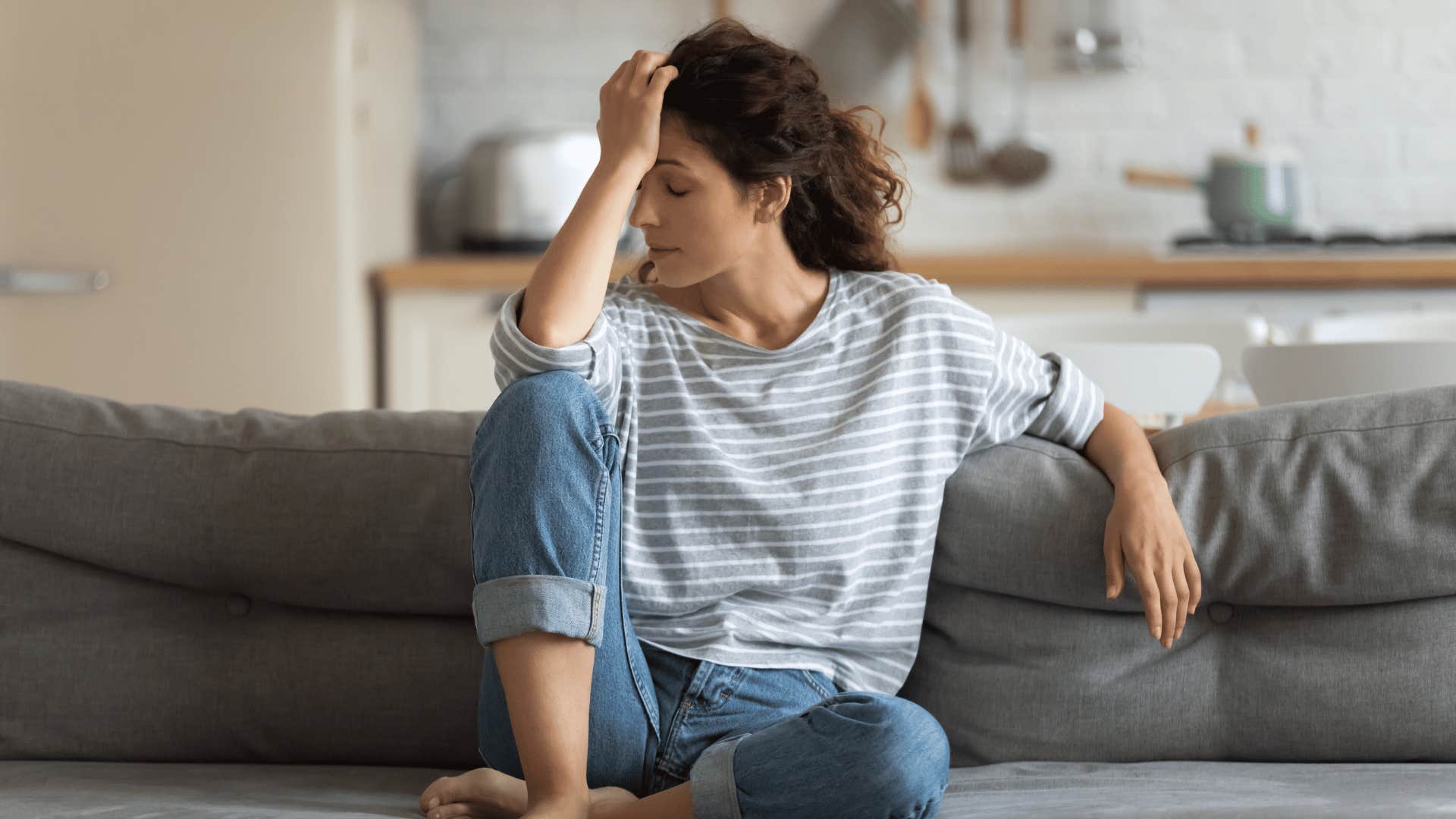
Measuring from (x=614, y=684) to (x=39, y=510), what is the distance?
61 cm

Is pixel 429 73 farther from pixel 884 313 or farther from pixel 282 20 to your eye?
pixel 884 313

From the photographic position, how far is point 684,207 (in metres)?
1.36

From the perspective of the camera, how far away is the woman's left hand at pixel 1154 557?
4.13ft


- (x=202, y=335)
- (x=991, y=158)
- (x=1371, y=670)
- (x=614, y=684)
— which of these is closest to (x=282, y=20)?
(x=202, y=335)

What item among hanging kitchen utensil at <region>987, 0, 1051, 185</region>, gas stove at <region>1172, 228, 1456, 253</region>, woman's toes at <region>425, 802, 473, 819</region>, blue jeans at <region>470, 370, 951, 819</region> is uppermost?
hanging kitchen utensil at <region>987, 0, 1051, 185</region>

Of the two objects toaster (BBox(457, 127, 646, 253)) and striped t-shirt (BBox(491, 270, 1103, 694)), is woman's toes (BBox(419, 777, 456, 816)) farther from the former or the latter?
toaster (BBox(457, 127, 646, 253))

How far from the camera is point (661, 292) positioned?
148cm

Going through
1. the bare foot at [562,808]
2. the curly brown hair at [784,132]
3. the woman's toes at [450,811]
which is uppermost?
the curly brown hair at [784,132]

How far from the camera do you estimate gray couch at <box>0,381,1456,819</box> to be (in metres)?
1.29

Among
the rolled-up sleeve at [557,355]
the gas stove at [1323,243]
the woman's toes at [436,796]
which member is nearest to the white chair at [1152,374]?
the rolled-up sleeve at [557,355]

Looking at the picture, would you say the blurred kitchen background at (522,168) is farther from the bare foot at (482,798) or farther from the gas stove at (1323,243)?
the bare foot at (482,798)

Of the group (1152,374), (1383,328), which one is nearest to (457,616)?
(1152,374)

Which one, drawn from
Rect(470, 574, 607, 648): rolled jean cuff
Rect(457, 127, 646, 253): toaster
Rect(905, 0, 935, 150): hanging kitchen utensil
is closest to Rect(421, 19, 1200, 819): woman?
Rect(470, 574, 607, 648): rolled jean cuff

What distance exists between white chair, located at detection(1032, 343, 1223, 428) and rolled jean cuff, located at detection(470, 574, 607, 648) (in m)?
0.75
